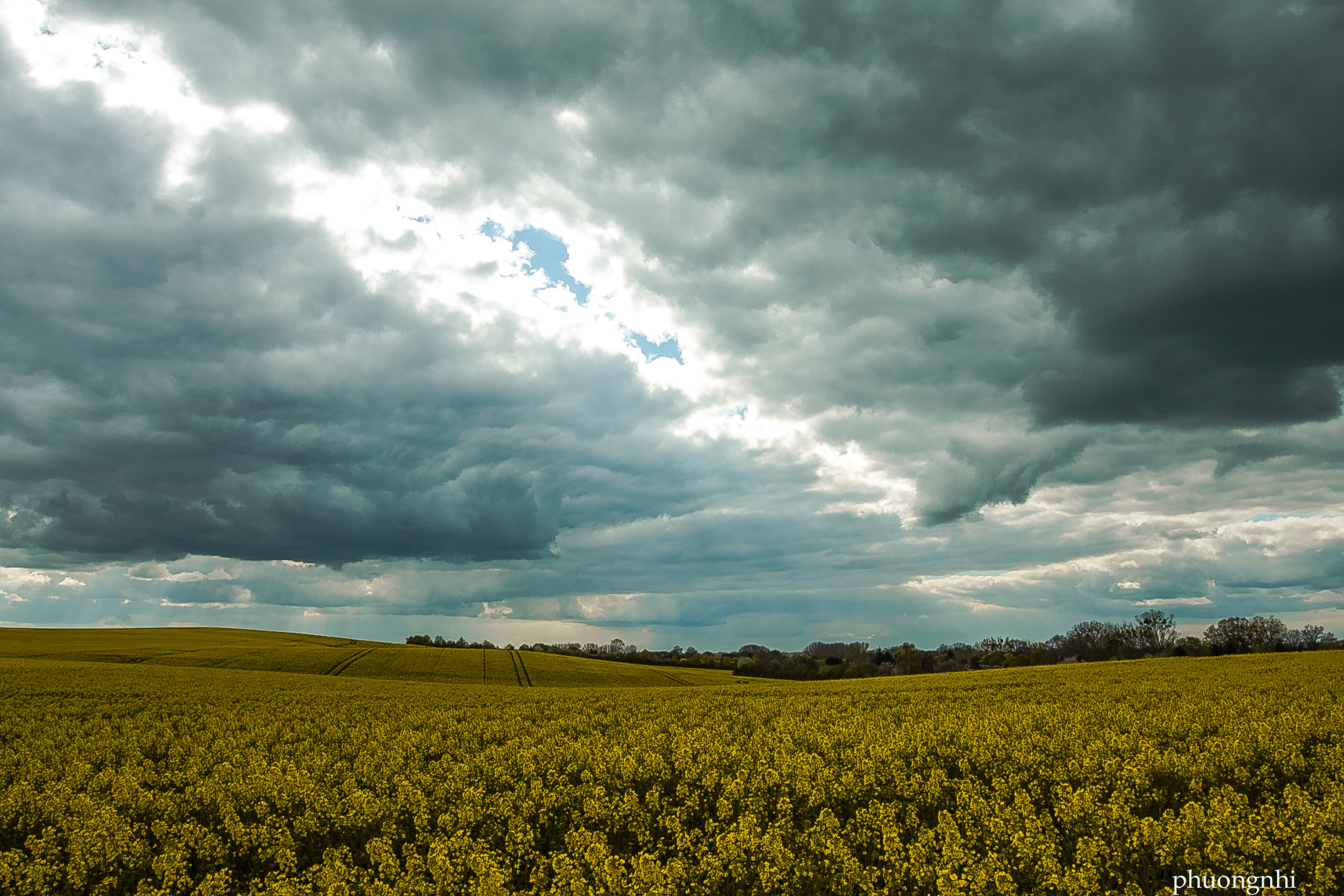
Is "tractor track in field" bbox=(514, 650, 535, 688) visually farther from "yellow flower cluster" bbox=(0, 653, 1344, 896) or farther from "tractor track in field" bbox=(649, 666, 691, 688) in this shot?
"yellow flower cluster" bbox=(0, 653, 1344, 896)

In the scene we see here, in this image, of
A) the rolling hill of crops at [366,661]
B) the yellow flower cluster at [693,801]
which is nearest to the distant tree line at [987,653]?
the rolling hill of crops at [366,661]

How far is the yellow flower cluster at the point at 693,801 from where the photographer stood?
12555 millimetres

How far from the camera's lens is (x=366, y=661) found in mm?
85312

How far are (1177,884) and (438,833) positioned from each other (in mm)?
15854

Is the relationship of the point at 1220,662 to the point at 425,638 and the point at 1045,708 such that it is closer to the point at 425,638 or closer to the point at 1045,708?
the point at 1045,708

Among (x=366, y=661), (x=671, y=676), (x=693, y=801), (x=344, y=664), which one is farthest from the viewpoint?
(x=671, y=676)

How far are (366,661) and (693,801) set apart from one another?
81.2 metres

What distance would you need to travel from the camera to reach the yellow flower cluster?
12.6 meters

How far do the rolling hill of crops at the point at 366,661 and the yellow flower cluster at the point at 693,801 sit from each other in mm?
46191

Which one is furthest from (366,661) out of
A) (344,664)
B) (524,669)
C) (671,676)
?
(671,676)

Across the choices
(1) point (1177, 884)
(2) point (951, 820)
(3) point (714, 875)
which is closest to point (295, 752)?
(3) point (714, 875)

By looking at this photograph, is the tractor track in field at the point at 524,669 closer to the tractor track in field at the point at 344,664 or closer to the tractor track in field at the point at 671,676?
the tractor track in field at the point at 671,676

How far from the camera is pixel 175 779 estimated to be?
2083 centimetres

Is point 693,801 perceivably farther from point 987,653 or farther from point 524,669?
point 987,653
